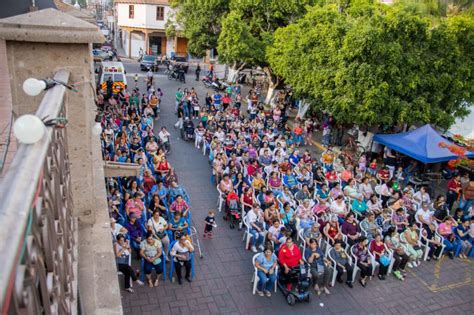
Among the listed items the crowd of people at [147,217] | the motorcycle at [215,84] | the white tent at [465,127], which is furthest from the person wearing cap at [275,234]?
the motorcycle at [215,84]

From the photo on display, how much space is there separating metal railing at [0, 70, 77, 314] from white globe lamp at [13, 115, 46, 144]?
0.04 m

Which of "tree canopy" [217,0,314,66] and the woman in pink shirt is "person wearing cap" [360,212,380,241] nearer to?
the woman in pink shirt

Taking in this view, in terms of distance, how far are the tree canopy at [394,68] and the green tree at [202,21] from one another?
12274 millimetres

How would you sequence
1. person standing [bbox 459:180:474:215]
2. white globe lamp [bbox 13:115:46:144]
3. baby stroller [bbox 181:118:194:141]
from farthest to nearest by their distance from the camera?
baby stroller [bbox 181:118:194:141] < person standing [bbox 459:180:474:215] < white globe lamp [bbox 13:115:46:144]

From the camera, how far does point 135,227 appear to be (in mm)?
9172

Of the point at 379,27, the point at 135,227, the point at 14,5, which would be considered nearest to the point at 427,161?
the point at 379,27

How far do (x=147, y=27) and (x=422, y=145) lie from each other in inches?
1327

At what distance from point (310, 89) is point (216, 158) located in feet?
21.4

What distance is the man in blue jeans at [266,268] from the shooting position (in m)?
8.65

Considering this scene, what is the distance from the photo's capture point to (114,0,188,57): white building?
41688 millimetres

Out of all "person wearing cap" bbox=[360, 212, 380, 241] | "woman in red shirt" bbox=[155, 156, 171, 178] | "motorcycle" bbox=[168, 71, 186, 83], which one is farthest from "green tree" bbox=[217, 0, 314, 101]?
"person wearing cap" bbox=[360, 212, 380, 241]

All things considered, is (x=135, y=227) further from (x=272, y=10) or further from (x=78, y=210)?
(x=272, y=10)

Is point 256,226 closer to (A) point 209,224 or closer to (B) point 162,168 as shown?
(A) point 209,224

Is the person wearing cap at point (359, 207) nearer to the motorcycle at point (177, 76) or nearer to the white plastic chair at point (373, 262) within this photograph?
the white plastic chair at point (373, 262)
